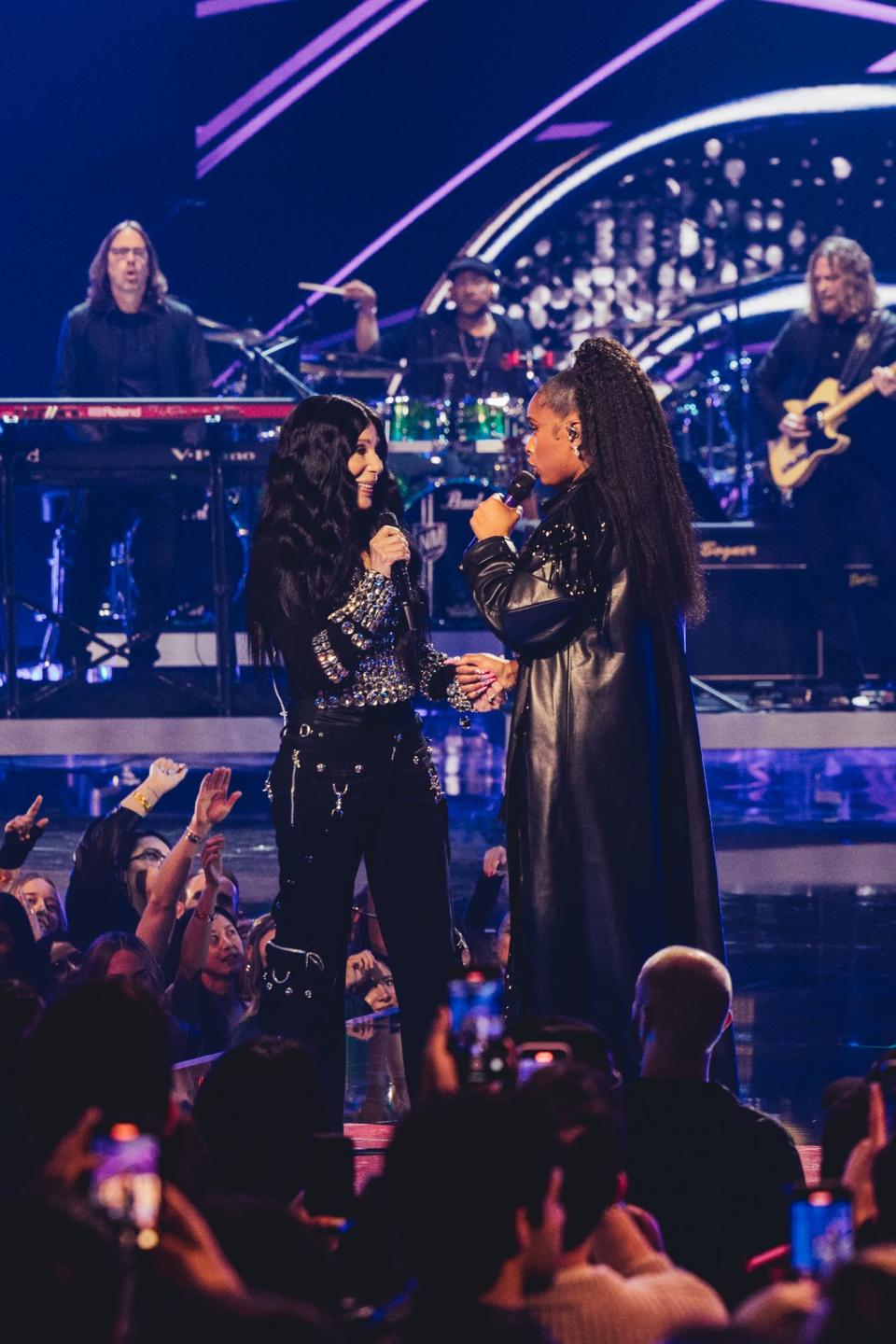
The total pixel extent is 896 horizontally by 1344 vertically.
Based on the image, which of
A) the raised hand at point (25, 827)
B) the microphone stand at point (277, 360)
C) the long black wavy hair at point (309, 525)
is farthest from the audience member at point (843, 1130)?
the microphone stand at point (277, 360)

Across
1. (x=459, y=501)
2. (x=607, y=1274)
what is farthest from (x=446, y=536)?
(x=607, y=1274)

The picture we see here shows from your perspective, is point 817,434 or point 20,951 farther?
point 817,434

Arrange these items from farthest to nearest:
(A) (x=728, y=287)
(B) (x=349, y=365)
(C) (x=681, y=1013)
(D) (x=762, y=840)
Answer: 1. (A) (x=728, y=287)
2. (B) (x=349, y=365)
3. (D) (x=762, y=840)
4. (C) (x=681, y=1013)

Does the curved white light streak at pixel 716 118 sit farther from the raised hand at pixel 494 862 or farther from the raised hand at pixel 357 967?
the raised hand at pixel 494 862

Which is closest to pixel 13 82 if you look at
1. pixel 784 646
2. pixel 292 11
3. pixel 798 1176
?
pixel 292 11

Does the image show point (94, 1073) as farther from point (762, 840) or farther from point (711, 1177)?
point (762, 840)

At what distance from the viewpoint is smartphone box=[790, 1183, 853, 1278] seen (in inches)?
81.3

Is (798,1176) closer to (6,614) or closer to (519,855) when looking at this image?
(519,855)

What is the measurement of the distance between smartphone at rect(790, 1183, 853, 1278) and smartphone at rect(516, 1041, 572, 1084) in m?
0.66

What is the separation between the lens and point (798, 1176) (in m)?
3.01

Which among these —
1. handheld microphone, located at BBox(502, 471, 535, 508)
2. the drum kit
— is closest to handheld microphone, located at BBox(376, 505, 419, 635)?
Result: handheld microphone, located at BBox(502, 471, 535, 508)

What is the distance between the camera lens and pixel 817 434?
34.4ft

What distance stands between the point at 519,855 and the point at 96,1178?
2.34 meters

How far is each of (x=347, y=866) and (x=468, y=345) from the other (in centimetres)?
783
